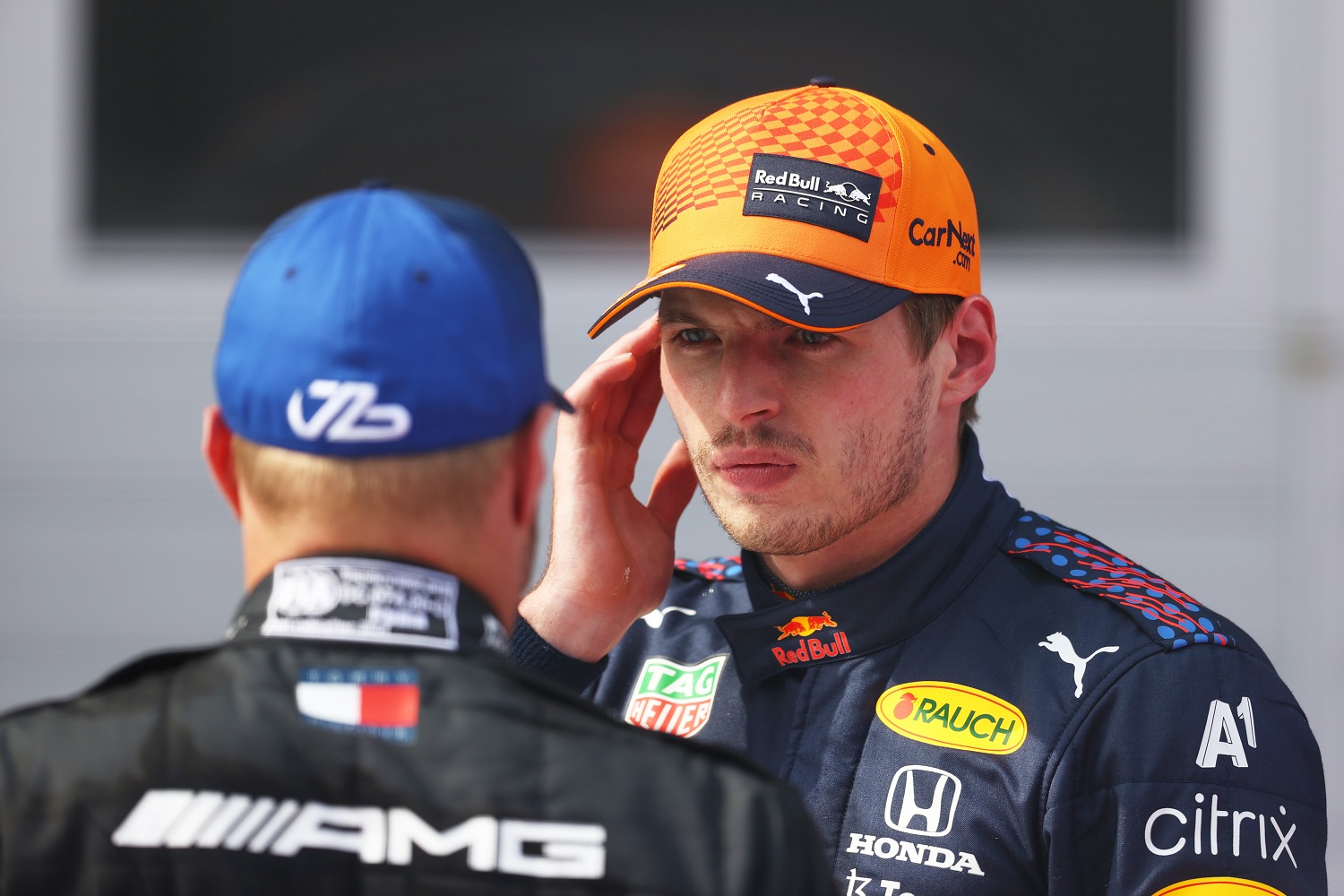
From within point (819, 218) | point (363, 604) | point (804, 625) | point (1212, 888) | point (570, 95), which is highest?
point (570, 95)

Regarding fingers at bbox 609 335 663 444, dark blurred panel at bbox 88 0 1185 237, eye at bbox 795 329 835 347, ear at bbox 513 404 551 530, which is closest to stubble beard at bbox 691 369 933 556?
eye at bbox 795 329 835 347

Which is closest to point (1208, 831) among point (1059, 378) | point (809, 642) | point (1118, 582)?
point (1118, 582)

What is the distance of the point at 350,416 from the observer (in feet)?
3.28

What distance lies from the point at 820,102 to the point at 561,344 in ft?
7.50

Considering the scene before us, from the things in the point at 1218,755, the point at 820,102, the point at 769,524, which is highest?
the point at 820,102

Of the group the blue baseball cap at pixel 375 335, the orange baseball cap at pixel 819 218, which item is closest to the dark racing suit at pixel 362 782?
the blue baseball cap at pixel 375 335

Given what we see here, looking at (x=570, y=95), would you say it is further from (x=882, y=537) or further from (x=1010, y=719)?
(x=1010, y=719)

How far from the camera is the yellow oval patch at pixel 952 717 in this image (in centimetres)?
153

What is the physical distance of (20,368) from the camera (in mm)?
4016

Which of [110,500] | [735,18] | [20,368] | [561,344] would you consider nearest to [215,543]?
[110,500]

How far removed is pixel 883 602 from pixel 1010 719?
0.21 metres

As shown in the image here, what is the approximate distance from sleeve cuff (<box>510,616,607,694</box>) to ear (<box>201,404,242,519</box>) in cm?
74

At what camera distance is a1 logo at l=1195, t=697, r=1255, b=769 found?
146 centimetres

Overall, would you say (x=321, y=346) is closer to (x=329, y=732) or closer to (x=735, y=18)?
(x=329, y=732)
